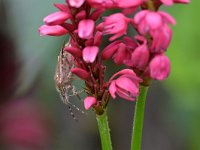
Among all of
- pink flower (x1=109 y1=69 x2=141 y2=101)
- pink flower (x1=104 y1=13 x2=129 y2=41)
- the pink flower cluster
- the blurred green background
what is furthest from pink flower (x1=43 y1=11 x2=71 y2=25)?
the blurred green background

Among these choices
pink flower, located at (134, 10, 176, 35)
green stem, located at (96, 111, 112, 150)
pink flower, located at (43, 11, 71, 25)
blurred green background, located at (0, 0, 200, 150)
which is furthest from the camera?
blurred green background, located at (0, 0, 200, 150)

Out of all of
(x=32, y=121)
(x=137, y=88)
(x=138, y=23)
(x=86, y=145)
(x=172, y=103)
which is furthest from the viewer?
(x=172, y=103)

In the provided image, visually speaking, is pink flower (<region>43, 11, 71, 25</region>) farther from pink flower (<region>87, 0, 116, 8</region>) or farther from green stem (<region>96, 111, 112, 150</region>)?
green stem (<region>96, 111, 112, 150</region>)

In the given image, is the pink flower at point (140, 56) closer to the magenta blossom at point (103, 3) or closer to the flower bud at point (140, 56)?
the flower bud at point (140, 56)

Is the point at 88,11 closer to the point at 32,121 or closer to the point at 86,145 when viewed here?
the point at 32,121

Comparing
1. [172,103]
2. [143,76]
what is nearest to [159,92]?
[172,103]

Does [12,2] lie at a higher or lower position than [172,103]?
higher

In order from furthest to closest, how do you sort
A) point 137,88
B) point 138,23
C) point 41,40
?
point 41,40 < point 137,88 < point 138,23

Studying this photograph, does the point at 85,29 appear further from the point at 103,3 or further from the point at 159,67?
the point at 159,67
